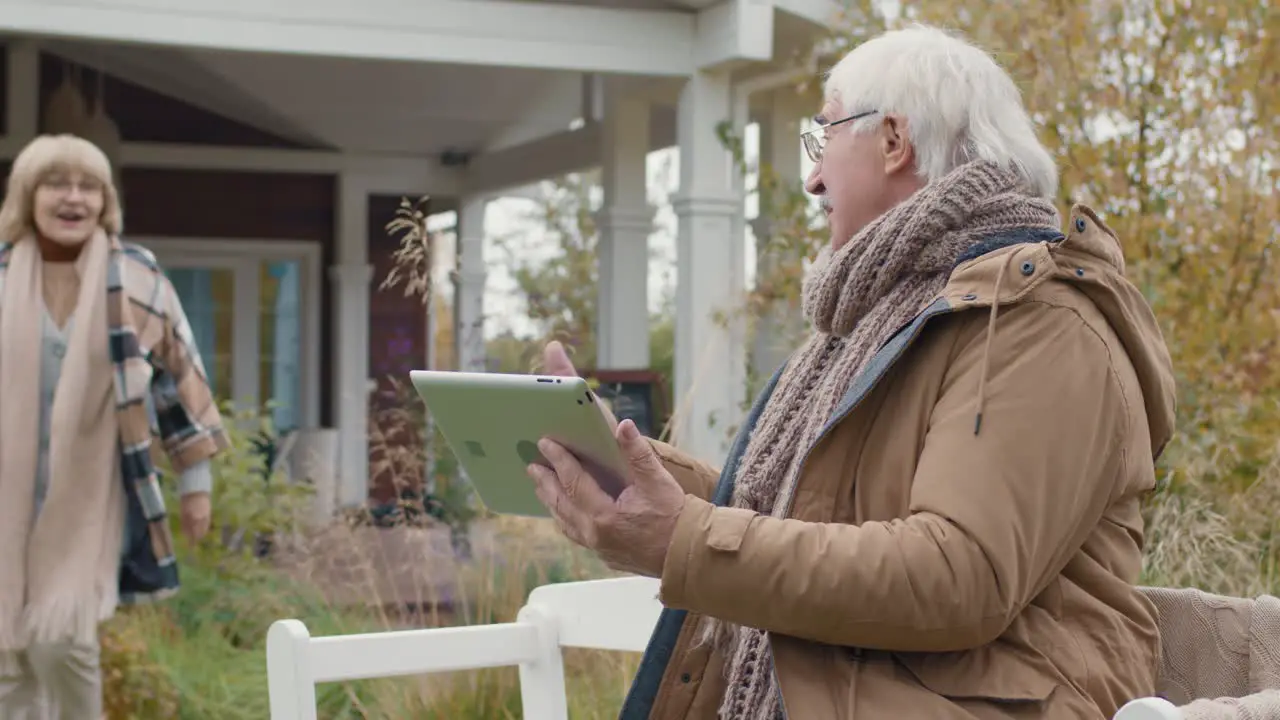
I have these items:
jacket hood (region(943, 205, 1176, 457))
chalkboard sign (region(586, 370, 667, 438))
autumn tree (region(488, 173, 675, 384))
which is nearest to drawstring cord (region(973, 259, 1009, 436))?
jacket hood (region(943, 205, 1176, 457))

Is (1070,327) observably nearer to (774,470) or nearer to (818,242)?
(774,470)

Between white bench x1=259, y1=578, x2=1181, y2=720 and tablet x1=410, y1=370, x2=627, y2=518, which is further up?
tablet x1=410, y1=370, x2=627, y2=518

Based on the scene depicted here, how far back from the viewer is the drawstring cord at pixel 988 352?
1694mm

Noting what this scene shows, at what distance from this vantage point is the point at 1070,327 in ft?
5.70

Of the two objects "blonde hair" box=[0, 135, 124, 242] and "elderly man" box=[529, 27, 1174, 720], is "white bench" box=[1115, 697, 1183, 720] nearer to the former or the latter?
"elderly man" box=[529, 27, 1174, 720]

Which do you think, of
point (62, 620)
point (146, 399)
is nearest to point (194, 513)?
point (146, 399)

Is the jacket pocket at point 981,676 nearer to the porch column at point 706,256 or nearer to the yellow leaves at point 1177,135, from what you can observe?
the yellow leaves at point 1177,135

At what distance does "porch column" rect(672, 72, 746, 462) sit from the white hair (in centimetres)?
543

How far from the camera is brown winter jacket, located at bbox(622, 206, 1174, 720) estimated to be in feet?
5.46

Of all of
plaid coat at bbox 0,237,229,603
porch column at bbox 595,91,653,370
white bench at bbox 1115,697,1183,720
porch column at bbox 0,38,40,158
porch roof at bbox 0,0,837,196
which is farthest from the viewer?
porch column at bbox 0,38,40,158

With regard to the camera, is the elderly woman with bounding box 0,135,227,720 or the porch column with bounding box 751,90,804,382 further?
the porch column with bounding box 751,90,804,382

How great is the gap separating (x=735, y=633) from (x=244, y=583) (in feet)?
14.0

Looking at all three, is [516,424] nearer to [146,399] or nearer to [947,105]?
[947,105]

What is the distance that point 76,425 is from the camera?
427 centimetres
